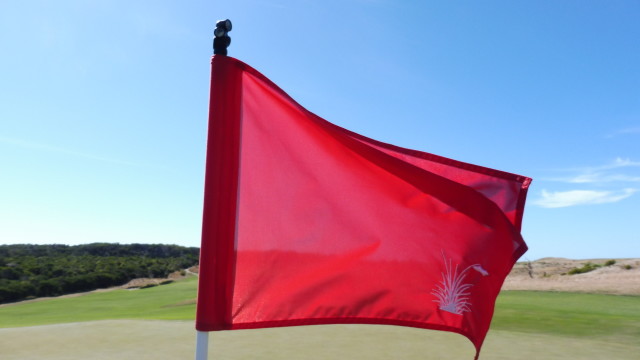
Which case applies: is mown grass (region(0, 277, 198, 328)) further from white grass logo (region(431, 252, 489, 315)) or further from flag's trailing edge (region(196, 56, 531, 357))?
white grass logo (region(431, 252, 489, 315))

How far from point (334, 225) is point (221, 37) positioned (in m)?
1.41

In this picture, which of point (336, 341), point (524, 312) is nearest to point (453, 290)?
point (336, 341)

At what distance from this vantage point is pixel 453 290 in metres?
3.91

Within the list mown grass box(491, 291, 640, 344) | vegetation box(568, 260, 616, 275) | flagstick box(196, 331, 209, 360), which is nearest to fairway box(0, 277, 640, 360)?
mown grass box(491, 291, 640, 344)

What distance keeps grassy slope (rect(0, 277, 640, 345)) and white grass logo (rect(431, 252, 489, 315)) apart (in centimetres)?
531

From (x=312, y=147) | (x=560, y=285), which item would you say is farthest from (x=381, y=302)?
(x=560, y=285)

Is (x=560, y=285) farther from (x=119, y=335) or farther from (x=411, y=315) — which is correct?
(x=411, y=315)

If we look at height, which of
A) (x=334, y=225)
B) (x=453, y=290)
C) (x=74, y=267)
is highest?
(x=74, y=267)

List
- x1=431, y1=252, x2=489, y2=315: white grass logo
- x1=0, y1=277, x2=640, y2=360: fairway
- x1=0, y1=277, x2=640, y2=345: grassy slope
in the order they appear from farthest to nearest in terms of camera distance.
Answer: x1=0, y1=277, x2=640, y2=345: grassy slope
x1=0, y1=277, x2=640, y2=360: fairway
x1=431, y1=252, x2=489, y2=315: white grass logo

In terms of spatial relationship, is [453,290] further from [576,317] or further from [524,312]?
[524,312]

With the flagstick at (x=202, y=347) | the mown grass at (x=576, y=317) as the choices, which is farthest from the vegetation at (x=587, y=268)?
the flagstick at (x=202, y=347)

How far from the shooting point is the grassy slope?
908cm

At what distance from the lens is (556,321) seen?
9812mm

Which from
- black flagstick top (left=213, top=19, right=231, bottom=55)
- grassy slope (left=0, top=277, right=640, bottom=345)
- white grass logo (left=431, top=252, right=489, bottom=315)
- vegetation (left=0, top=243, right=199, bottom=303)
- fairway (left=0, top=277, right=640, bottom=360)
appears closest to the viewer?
black flagstick top (left=213, top=19, right=231, bottom=55)
